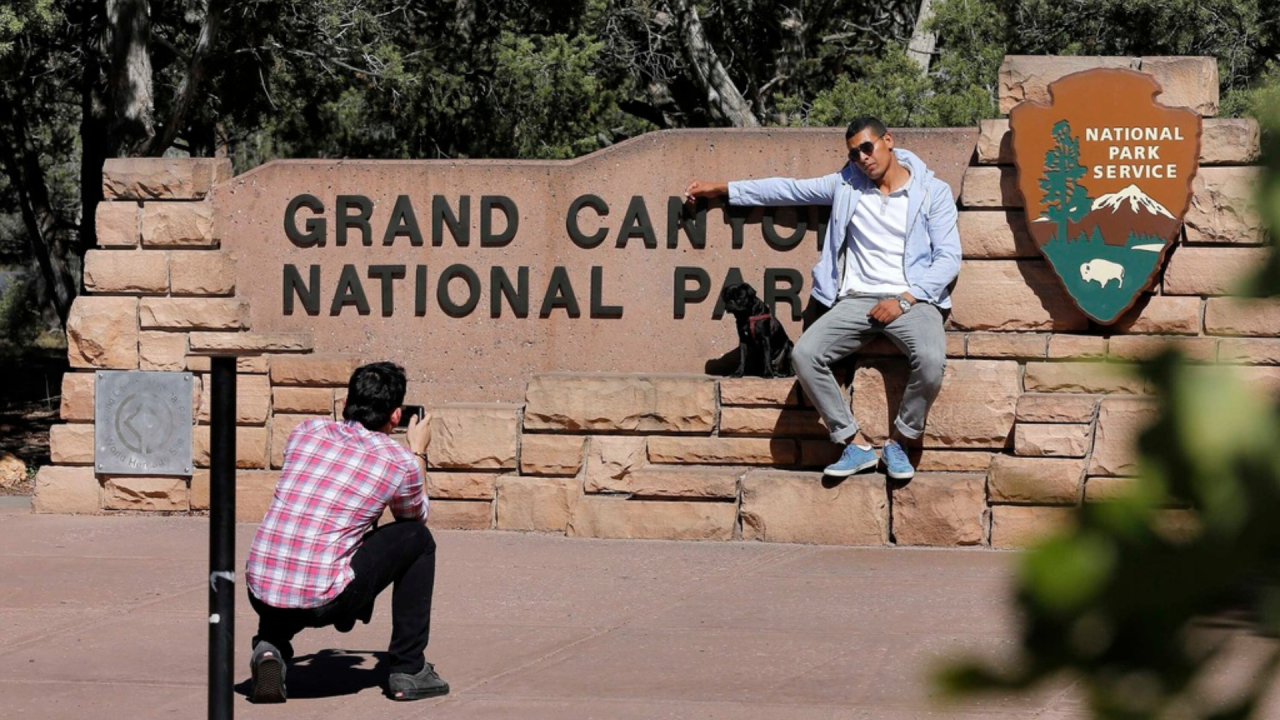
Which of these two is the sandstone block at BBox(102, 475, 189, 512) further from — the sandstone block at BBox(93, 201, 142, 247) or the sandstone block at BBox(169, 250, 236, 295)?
the sandstone block at BBox(93, 201, 142, 247)

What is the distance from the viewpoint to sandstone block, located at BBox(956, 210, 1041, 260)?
862 cm

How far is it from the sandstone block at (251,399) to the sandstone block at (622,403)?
5.08 ft

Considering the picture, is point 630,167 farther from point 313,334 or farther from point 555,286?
point 313,334

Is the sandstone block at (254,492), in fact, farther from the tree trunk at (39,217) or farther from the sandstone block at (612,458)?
the tree trunk at (39,217)

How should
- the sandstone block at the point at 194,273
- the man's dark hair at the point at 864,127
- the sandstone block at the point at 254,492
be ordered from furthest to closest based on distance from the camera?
the sandstone block at the point at 194,273 → the sandstone block at the point at 254,492 → the man's dark hair at the point at 864,127

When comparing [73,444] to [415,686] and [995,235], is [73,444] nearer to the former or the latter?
[415,686]

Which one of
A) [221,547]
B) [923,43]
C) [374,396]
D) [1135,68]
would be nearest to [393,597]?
[374,396]

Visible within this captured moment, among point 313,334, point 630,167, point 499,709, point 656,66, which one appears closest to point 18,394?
point 656,66

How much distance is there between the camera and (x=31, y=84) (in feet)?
65.3

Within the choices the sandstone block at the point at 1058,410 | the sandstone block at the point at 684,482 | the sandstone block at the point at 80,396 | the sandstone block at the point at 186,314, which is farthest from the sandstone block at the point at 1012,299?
the sandstone block at the point at 80,396

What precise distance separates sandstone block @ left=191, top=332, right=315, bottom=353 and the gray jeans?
3.02 meters

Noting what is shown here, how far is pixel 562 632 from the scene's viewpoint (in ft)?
21.3

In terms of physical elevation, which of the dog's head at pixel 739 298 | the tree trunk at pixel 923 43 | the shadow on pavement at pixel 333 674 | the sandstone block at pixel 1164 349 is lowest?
the shadow on pavement at pixel 333 674

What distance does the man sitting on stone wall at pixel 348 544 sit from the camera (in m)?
5.34
